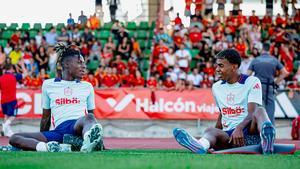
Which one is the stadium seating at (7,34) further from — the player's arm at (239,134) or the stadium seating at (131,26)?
the player's arm at (239,134)

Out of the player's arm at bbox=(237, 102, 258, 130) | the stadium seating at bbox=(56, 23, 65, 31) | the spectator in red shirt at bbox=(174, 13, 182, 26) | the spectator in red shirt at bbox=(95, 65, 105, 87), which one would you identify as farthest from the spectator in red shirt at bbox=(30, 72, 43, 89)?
the player's arm at bbox=(237, 102, 258, 130)

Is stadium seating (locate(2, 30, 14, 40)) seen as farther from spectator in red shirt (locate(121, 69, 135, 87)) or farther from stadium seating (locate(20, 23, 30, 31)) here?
spectator in red shirt (locate(121, 69, 135, 87))

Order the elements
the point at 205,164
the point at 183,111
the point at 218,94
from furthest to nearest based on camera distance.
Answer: the point at 183,111 < the point at 218,94 < the point at 205,164

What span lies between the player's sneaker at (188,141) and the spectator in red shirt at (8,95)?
39.8 ft

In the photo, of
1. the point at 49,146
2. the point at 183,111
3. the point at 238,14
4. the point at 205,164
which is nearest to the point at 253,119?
the point at 49,146

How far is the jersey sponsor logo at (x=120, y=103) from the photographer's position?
22016 mm

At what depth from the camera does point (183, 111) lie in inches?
863

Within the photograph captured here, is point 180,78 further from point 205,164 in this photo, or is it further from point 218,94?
point 205,164

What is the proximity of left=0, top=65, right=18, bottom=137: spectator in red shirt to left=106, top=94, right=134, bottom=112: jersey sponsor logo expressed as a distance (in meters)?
2.57

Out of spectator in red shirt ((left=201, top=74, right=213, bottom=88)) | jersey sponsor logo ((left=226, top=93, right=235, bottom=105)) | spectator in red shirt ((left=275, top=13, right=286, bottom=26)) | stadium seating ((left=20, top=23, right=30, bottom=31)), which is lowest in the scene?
spectator in red shirt ((left=201, top=74, right=213, bottom=88))

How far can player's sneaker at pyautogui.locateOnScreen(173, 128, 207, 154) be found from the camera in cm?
951

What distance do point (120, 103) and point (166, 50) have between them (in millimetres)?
3582

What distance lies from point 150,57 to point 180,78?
280 cm

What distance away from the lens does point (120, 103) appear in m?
22.0
